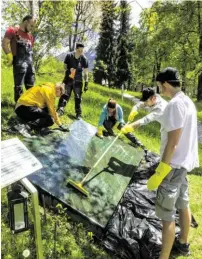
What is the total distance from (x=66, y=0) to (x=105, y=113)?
5286 millimetres

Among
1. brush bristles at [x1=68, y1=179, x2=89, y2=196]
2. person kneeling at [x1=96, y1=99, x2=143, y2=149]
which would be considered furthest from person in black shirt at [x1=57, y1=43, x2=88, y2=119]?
brush bristles at [x1=68, y1=179, x2=89, y2=196]

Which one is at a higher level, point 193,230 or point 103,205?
point 103,205

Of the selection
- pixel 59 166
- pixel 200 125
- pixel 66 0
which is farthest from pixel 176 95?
pixel 200 125

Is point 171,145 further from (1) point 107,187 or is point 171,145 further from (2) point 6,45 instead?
(2) point 6,45

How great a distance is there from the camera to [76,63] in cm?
730

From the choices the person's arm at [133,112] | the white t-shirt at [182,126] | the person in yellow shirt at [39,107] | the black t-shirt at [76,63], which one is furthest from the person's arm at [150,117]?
the black t-shirt at [76,63]

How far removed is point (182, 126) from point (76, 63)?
4404 millimetres

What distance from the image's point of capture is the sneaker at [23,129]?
5864mm

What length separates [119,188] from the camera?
4953 mm

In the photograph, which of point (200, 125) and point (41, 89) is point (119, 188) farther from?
point (200, 125)

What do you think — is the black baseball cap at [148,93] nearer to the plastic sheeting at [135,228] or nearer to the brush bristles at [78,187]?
the plastic sheeting at [135,228]

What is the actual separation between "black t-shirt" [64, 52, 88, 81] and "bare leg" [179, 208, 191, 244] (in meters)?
4.25

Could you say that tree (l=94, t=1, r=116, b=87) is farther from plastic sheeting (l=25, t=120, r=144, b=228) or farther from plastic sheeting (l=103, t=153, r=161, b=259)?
plastic sheeting (l=103, t=153, r=161, b=259)

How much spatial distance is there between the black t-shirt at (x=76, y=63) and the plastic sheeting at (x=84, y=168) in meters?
1.29
